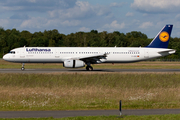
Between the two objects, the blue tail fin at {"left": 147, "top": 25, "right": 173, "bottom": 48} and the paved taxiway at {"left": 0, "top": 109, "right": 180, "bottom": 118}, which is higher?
the blue tail fin at {"left": 147, "top": 25, "right": 173, "bottom": 48}

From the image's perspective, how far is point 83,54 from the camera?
A: 4259cm

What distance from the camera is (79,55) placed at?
139ft

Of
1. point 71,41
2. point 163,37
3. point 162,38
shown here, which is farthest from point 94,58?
point 71,41

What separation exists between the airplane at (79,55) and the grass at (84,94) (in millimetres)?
11154

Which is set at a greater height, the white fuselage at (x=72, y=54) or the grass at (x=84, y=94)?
the white fuselage at (x=72, y=54)

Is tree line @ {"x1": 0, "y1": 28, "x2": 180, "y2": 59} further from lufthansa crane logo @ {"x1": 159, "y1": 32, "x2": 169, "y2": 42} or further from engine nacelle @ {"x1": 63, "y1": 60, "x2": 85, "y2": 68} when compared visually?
engine nacelle @ {"x1": 63, "y1": 60, "x2": 85, "y2": 68}

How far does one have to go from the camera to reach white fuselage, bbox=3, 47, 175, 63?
4103 cm

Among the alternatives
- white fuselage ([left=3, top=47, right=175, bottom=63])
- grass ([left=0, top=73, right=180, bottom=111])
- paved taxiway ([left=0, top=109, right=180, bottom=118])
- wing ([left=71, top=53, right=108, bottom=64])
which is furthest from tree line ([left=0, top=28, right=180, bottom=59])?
paved taxiway ([left=0, top=109, right=180, bottom=118])

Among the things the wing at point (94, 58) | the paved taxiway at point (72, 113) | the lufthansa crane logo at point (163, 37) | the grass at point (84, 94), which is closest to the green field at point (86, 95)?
the grass at point (84, 94)

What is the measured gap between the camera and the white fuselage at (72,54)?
41.0 metres

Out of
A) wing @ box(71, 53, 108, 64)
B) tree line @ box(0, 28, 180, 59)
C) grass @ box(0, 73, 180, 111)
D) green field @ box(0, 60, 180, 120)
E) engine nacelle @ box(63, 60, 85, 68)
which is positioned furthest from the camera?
tree line @ box(0, 28, 180, 59)

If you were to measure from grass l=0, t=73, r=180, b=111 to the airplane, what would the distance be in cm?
1115

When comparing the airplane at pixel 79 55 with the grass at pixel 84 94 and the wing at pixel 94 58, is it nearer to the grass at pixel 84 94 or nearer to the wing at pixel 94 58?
the wing at pixel 94 58

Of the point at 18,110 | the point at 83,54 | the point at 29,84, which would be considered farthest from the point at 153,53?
the point at 18,110
